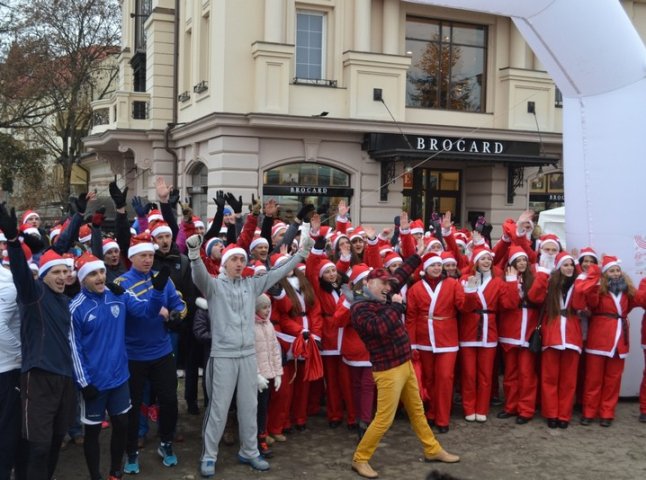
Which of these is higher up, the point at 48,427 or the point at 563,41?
the point at 563,41

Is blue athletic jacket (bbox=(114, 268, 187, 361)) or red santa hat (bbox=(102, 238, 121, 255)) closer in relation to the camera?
blue athletic jacket (bbox=(114, 268, 187, 361))

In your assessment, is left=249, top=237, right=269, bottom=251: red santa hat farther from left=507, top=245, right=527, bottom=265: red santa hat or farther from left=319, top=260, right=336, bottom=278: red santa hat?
left=507, top=245, right=527, bottom=265: red santa hat

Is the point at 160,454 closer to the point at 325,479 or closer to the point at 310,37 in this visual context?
the point at 325,479

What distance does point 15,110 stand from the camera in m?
25.5

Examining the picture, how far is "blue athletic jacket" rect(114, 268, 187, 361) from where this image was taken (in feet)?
18.0

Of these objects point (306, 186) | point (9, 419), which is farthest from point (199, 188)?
point (9, 419)

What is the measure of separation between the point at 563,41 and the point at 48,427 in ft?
20.4

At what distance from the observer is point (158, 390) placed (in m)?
5.70

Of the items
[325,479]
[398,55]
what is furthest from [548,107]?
[325,479]

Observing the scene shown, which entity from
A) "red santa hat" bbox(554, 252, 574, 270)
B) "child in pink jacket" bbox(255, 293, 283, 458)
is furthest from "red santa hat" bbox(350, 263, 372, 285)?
"red santa hat" bbox(554, 252, 574, 270)

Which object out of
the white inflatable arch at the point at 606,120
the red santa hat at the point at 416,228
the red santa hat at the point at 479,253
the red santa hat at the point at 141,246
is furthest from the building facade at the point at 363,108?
the red santa hat at the point at 141,246

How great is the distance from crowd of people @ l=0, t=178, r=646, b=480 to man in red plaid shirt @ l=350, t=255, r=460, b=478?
0.01 metres

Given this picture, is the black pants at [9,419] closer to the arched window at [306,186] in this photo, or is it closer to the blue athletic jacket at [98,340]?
the blue athletic jacket at [98,340]

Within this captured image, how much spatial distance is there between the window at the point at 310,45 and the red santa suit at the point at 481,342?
11.3m
